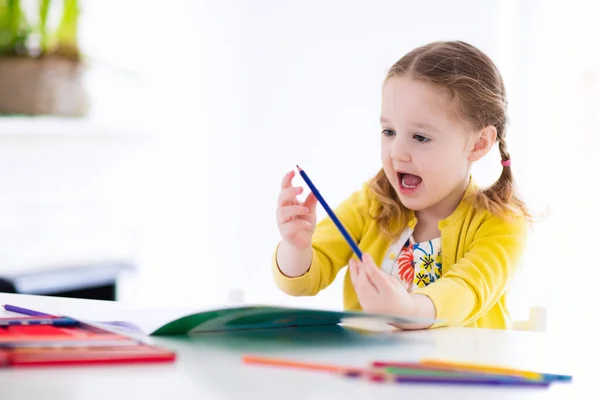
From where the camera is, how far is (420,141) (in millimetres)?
1160

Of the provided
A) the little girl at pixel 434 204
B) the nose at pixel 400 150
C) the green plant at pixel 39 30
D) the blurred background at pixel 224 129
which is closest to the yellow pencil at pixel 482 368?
the little girl at pixel 434 204

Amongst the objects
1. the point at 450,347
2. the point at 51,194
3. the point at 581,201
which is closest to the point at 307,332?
the point at 450,347

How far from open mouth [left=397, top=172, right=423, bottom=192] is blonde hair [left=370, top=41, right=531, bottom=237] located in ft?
0.25

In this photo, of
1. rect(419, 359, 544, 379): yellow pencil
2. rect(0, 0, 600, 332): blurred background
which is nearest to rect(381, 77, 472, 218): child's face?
rect(419, 359, 544, 379): yellow pencil

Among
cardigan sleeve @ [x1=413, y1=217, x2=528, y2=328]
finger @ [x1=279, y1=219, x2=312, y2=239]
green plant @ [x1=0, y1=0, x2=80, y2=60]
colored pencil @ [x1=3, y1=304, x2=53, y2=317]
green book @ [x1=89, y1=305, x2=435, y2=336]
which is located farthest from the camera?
green plant @ [x1=0, y1=0, x2=80, y2=60]

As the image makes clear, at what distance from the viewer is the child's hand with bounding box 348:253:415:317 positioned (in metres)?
0.79

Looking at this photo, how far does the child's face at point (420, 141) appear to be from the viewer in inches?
45.3

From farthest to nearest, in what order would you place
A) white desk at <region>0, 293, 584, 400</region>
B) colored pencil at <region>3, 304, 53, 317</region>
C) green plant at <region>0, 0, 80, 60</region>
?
green plant at <region>0, 0, 80, 60</region>, colored pencil at <region>3, 304, 53, 317</region>, white desk at <region>0, 293, 584, 400</region>

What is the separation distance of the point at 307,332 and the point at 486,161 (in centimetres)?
189

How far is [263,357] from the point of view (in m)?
0.67

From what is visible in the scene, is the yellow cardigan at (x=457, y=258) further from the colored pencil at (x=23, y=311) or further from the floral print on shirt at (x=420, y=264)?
the colored pencil at (x=23, y=311)

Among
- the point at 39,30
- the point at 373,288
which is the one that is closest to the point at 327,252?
the point at 373,288

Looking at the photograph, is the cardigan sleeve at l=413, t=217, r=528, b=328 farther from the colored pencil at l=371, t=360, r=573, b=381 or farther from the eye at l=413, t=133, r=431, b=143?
the colored pencil at l=371, t=360, r=573, b=381

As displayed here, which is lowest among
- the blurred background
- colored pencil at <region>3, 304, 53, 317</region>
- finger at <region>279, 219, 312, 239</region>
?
colored pencil at <region>3, 304, 53, 317</region>
